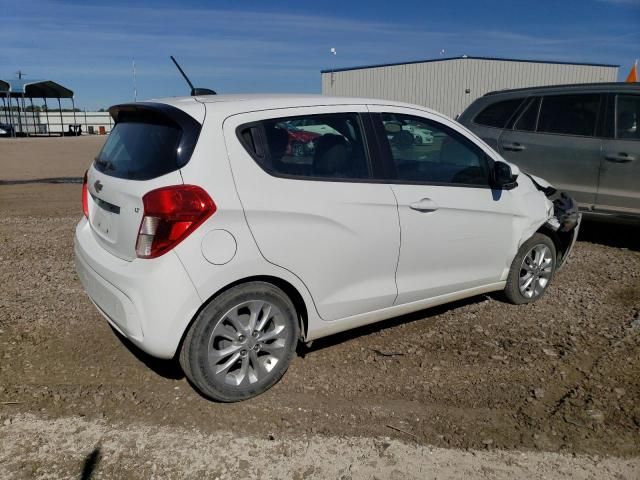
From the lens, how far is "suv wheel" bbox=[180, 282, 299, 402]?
3.03 m

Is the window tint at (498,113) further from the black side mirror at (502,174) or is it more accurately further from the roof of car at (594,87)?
the black side mirror at (502,174)

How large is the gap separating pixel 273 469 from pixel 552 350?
91.9 inches

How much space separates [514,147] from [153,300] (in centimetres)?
542

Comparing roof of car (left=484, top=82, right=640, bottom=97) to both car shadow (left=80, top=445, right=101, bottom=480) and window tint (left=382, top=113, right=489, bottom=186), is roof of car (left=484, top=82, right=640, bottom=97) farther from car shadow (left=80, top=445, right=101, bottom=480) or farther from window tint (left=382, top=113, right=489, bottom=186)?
car shadow (left=80, top=445, right=101, bottom=480)

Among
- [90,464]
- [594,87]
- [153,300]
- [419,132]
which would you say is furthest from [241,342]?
[594,87]

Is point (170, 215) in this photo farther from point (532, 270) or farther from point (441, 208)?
point (532, 270)

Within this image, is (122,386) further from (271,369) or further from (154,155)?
(154,155)

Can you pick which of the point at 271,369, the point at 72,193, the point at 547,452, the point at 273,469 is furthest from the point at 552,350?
the point at 72,193

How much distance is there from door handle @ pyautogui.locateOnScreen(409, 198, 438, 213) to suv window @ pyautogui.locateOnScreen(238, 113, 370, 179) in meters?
0.40

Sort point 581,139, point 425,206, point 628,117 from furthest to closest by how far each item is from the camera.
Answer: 1. point 581,139
2. point 628,117
3. point 425,206

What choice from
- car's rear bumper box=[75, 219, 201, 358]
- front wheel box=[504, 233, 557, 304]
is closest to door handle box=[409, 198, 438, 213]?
front wheel box=[504, 233, 557, 304]

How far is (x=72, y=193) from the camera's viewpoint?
35.6 feet

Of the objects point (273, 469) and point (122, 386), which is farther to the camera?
point (122, 386)

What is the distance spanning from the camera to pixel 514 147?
272 inches
